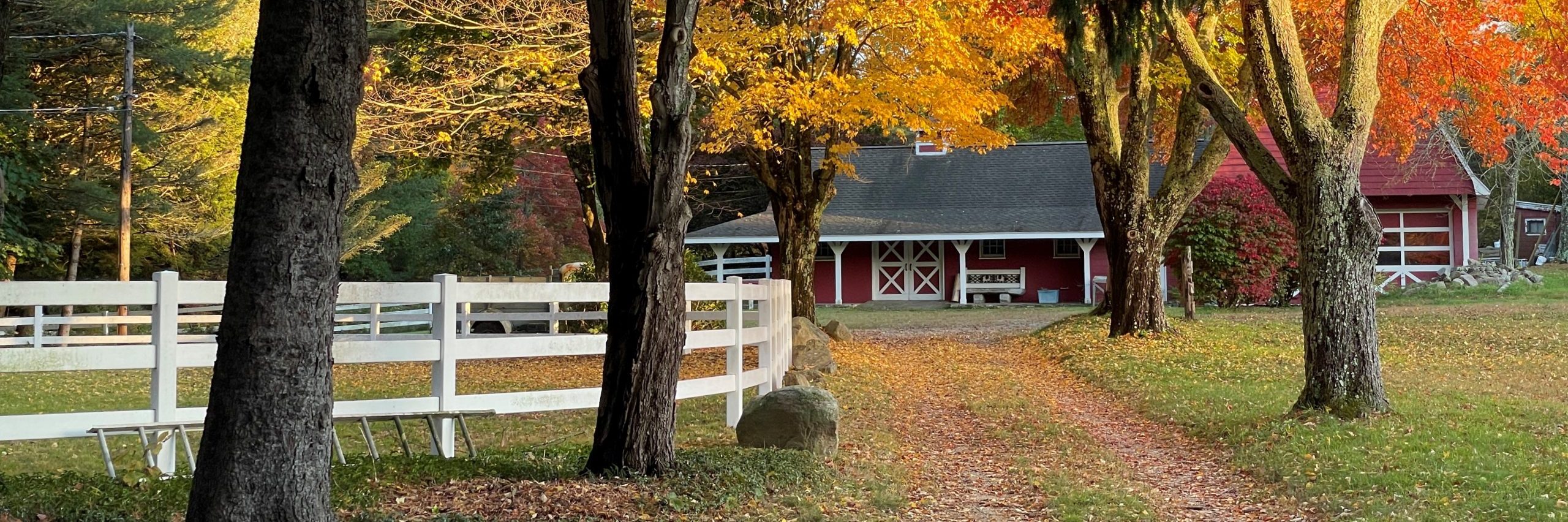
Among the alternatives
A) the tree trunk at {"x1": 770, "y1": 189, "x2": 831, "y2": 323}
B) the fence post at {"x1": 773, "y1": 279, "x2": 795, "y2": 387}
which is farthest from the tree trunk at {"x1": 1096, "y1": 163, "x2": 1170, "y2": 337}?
the fence post at {"x1": 773, "y1": 279, "x2": 795, "y2": 387}

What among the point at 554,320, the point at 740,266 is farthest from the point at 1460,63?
the point at 740,266

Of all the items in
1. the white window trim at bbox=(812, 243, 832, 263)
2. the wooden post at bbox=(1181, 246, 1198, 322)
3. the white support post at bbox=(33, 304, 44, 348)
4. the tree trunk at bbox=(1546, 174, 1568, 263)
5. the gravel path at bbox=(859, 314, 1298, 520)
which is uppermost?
the tree trunk at bbox=(1546, 174, 1568, 263)

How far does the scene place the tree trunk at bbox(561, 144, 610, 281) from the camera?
62.6 feet

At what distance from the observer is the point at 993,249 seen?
3441 cm

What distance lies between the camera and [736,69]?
609 inches

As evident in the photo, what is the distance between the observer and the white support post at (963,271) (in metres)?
32.6

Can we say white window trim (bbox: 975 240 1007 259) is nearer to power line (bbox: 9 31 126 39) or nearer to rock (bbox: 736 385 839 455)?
power line (bbox: 9 31 126 39)

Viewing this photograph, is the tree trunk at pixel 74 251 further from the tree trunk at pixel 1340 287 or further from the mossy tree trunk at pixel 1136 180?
the tree trunk at pixel 1340 287

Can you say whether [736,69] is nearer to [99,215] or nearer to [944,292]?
[99,215]

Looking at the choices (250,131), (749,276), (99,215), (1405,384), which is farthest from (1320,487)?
(749,276)

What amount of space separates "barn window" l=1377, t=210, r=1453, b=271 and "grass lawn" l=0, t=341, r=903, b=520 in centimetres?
2514

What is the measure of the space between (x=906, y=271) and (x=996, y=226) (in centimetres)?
365

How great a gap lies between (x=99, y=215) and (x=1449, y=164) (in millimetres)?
32631

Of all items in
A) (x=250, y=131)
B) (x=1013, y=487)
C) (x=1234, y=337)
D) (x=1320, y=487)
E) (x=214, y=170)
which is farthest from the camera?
(x=214, y=170)
